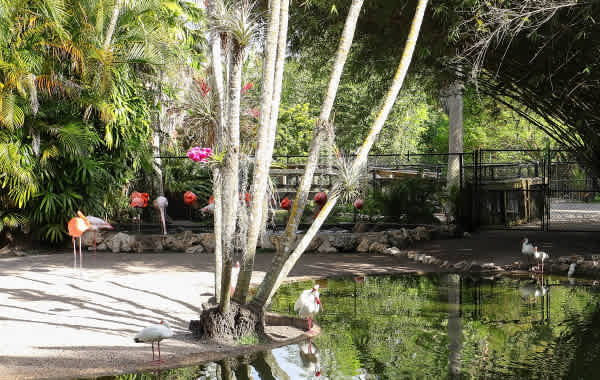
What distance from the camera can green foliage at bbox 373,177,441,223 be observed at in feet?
48.6

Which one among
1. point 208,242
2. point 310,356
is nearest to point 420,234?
point 208,242

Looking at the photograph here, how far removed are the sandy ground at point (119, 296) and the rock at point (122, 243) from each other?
0.46 meters

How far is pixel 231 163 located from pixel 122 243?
27.3ft

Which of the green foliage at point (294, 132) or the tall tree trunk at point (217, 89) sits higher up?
the green foliage at point (294, 132)

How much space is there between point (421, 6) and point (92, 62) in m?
7.81

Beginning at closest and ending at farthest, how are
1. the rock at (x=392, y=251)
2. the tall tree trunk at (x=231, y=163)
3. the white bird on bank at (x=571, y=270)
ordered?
the tall tree trunk at (x=231, y=163), the white bird on bank at (x=571, y=270), the rock at (x=392, y=251)

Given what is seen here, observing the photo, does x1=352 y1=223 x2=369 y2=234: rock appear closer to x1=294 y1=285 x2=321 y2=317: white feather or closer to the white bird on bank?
the white bird on bank

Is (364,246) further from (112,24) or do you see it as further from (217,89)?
(217,89)

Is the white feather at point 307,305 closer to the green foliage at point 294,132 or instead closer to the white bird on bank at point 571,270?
the white bird on bank at point 571,270

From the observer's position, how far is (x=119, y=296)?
8.23 metres

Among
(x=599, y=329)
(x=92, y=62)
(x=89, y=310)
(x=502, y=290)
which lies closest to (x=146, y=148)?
(x=92, y=62)

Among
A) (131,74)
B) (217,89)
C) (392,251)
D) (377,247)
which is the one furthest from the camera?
(131,74)

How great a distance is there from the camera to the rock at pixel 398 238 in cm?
A: 1299

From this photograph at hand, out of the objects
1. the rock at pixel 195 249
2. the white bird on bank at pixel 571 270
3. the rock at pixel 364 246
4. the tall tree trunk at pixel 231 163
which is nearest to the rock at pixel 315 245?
the rock at pixel 364 246
